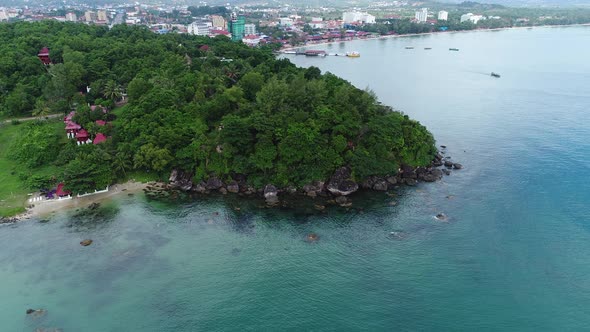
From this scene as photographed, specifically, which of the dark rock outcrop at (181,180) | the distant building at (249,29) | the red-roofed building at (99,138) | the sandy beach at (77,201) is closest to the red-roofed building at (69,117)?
the red-roofed building at (99,138)

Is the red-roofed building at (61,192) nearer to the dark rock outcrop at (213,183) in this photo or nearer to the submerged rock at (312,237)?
the dark rock outcrop at (213,183)

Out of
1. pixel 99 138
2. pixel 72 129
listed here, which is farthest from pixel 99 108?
pixel 99 138

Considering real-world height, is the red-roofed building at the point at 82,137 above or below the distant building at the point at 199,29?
below

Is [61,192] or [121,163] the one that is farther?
[121,163]

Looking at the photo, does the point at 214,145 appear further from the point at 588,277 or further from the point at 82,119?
the point at 588,277

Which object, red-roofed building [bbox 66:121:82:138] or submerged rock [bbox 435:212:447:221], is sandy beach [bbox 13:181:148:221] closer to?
red-roofed building [bbox 66:121:82:138]

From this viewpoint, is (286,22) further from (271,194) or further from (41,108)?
(271,194)
